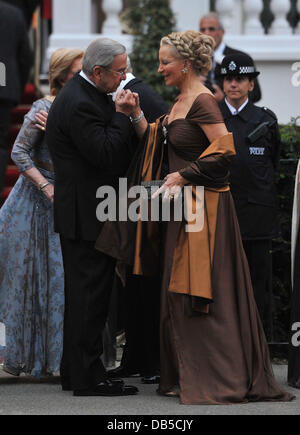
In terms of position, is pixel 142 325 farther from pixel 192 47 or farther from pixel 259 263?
pixel 192 47

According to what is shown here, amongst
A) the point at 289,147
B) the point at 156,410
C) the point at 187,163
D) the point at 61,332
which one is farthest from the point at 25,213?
the point at 289,147

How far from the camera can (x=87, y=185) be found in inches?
238

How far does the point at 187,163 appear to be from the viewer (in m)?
6.09

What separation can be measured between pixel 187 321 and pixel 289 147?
2.23m

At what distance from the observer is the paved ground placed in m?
5.67

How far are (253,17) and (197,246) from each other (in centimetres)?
651

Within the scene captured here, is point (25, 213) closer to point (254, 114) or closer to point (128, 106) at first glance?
point (128, 106)

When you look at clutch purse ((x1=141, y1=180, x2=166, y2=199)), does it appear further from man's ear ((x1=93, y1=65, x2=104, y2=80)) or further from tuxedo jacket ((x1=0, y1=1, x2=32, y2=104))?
tuxedo jacket ((x1=0, y1=1, x2=32, y2=104))

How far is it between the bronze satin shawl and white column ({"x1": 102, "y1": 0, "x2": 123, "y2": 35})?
606cm

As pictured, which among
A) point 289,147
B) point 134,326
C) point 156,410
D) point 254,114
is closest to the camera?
point 156,410

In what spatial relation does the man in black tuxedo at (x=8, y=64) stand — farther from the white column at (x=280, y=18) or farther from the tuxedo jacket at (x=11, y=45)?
the white column at (x=280, y=18)

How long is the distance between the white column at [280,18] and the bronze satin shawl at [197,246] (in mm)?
6199

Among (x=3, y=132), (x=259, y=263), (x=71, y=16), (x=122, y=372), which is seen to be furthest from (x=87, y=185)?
(x=71, y=16)

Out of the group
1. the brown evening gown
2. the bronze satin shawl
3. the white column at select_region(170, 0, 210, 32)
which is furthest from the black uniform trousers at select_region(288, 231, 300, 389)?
the white column at select_region(170, 0, 210, 32)
